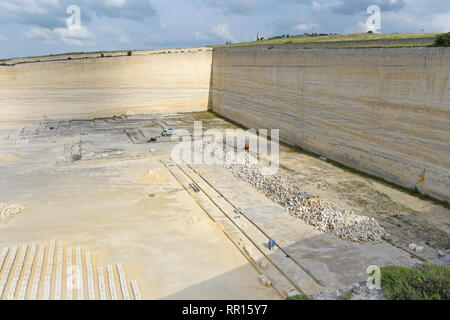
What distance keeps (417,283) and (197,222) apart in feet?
16.7

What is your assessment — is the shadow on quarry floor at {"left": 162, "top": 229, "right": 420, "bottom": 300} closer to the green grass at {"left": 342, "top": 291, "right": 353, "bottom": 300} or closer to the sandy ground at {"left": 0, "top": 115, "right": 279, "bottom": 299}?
the sandy ground at {"left": 0, "top": 115, "right": 279, "bottom": 299}

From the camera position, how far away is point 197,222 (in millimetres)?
8891

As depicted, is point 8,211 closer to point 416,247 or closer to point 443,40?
point 416,247

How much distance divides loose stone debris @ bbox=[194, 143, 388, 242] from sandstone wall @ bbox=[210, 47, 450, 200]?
9.54 ft

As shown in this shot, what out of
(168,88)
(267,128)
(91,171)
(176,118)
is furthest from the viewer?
(168,88)

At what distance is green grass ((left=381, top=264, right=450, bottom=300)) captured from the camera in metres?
4.96

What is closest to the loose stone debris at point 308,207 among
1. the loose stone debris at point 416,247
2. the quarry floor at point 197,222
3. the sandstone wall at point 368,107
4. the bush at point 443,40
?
the quarry floor at point 197,222

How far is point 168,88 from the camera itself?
24.9 metres

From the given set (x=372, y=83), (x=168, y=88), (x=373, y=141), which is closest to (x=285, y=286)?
(x=373, y=141)

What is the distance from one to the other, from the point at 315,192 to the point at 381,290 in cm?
550

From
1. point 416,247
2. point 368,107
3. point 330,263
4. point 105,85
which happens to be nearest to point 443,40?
point 368,107

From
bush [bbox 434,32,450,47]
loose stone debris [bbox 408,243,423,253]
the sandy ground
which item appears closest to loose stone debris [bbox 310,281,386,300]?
the sandy ground

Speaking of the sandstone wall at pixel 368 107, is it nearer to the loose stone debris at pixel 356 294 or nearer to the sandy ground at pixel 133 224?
the loose stone debris at pixel 356 294
